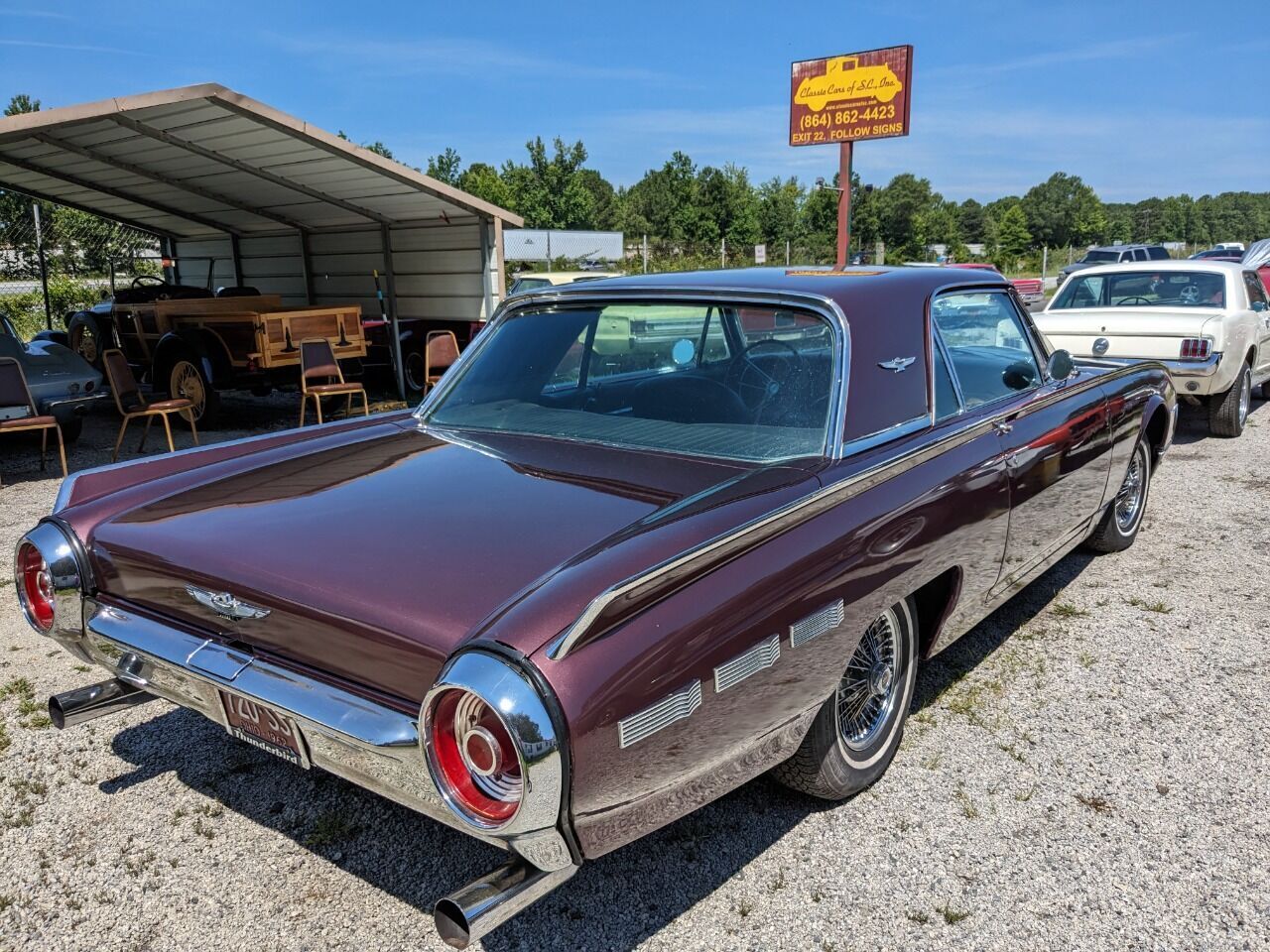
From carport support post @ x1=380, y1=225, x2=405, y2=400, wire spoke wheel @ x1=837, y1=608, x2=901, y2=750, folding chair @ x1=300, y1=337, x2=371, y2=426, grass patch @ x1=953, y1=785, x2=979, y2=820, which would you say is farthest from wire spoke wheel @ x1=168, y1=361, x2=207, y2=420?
grass patch @ x1=953, y1=785, x2=979, y2=820

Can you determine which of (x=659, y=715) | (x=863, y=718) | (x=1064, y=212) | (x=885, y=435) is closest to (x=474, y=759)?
(x=659, y=715)

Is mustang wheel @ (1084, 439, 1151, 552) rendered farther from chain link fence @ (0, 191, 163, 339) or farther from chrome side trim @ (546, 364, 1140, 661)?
chain link fence @ (0, 191, 163, 339)

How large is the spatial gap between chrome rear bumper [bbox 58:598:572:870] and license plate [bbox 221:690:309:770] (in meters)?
0.02

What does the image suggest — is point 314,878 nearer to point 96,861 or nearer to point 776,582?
point 96,861

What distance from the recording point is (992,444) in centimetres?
311

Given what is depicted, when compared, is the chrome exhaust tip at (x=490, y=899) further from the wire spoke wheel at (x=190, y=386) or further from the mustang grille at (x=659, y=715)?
the wire spoke wheel at (x=190, y=386)

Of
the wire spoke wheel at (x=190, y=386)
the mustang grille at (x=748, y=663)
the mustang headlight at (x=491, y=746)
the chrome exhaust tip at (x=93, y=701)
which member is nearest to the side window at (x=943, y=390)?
the mustang grille at (x=748, y=663)

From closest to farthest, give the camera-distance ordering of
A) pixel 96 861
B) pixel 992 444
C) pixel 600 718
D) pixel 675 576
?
1. pixel 600 718
2. pixel 675 576
3. pixel 96 861
4. pixel 992 444

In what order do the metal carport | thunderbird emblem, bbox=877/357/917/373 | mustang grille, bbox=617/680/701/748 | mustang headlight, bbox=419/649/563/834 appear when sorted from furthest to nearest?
the metal carport
thunderbird emblem, bbox=877/357/917/373
mustang grille, bbox=617/680/701/748
mustang headlight, bbox=419/649/563/834

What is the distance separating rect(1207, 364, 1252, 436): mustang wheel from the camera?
311 inches

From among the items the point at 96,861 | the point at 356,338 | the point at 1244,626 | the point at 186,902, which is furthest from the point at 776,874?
the point at 356,338

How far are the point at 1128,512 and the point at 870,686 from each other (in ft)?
10.1

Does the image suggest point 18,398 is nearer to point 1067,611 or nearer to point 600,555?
point 600,555

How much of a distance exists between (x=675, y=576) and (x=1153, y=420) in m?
4.10
